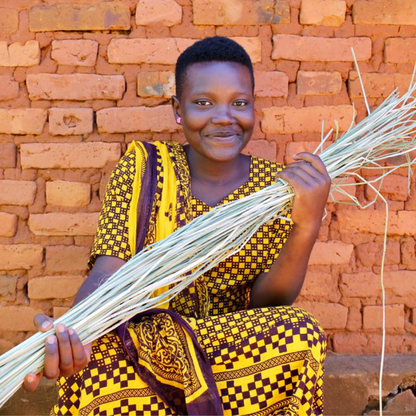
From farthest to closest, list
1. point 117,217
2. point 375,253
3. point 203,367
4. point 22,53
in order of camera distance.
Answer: point 375,253 < point 22,53 < point 117,217 < point 203,367

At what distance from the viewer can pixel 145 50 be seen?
2.45 m

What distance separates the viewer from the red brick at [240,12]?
2449mm

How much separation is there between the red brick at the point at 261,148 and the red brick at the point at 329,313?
0.65 metres

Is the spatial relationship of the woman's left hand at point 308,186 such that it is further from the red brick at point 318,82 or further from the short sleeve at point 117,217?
the red brick at point 318,82

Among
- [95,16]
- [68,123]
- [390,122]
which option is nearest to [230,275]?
[390,122]

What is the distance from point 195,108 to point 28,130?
32.0 inches

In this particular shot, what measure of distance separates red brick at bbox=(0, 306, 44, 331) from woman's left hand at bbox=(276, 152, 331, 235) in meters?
1.30

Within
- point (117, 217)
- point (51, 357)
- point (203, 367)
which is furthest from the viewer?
point (117, 217)

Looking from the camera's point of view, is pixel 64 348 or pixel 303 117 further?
pixel 303 117

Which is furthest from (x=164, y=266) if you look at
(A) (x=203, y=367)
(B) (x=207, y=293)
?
(B) (x=207, y=293)

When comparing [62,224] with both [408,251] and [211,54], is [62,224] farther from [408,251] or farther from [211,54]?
[408,251]

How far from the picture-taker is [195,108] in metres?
2.04

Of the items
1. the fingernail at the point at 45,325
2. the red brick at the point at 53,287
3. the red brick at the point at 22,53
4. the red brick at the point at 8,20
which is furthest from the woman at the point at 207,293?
the red brick at the point at 8,20

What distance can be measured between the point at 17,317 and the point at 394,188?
1.67 meters
